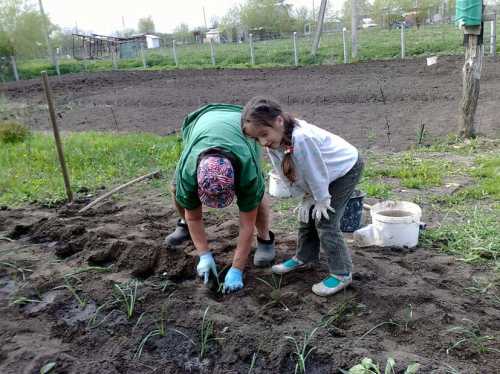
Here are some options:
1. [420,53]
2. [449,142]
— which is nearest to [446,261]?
[449,142]

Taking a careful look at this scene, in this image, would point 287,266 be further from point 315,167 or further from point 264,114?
point 264,114

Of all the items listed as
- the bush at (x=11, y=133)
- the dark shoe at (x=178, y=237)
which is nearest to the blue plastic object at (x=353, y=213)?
the dark shoe at (x=178, y=237)

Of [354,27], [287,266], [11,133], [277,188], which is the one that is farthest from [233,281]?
[354,27]

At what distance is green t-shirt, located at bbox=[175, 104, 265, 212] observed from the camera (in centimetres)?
284

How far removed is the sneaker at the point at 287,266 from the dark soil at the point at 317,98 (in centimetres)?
402

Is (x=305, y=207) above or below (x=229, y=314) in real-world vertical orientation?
above

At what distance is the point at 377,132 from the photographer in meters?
7.88

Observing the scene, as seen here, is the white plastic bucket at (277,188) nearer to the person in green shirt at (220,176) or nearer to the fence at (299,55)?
the person in green shirt at (220,176)

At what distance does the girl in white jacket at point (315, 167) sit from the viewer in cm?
262

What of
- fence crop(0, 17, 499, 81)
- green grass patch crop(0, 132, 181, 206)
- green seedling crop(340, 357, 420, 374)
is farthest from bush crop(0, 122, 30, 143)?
fence crop(0, 17, 499, 81)

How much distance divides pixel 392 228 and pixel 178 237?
1.70 m

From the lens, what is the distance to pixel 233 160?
110 inches

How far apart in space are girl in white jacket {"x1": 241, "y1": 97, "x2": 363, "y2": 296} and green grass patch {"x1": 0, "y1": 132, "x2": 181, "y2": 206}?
11.9 ft

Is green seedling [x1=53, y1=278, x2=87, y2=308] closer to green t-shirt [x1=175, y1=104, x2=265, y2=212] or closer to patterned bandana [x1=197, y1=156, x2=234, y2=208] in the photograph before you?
green t-shirt [x1=175, y1=104, x2=265, y2=212]
